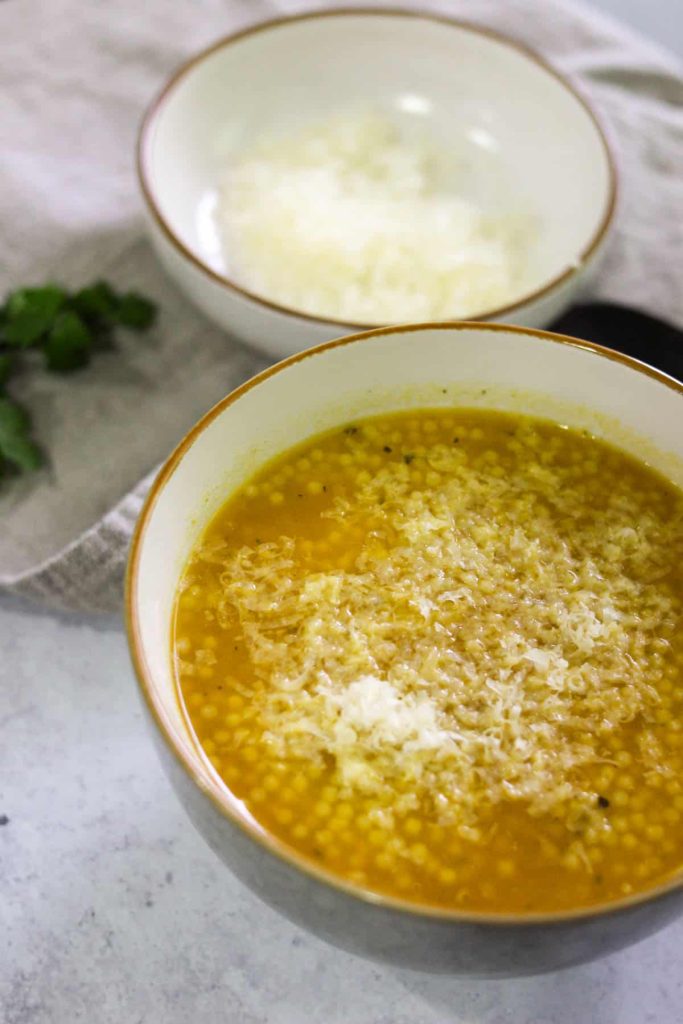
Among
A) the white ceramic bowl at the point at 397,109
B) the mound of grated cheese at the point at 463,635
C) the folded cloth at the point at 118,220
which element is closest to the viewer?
the mound of grated cheese at the point at 463,635

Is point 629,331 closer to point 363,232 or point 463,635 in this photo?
point 363,232

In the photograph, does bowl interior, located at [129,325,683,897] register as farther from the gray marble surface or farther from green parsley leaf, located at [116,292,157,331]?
green parsley leaf, located at [116,292,157,331]

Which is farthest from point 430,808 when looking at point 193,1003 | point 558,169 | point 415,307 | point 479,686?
point 558,169

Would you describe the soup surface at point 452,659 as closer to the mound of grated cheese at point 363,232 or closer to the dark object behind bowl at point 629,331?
the dark object behind bowl at point 629,331

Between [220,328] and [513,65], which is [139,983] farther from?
[513,65]

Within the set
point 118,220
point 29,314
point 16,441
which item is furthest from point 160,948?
point 118,220

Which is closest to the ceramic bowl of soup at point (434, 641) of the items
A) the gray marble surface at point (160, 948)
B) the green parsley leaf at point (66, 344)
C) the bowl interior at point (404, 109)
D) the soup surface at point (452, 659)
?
the soup surface at point (452, 659)

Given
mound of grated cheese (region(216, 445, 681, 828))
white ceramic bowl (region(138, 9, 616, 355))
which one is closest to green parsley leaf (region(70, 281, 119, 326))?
white ceramic bowl (region(138, 9, 616, 355))

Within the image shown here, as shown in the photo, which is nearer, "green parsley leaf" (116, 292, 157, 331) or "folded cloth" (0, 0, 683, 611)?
"folded cloth" (0, 0, 683, 611)
